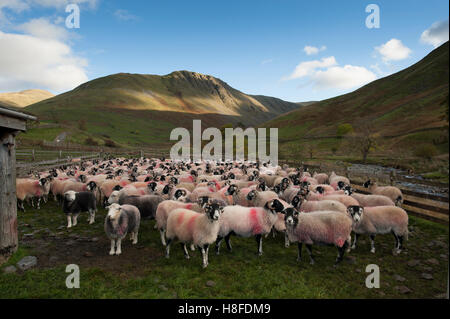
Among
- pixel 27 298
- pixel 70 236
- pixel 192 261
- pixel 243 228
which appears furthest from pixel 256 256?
pixel 70 236

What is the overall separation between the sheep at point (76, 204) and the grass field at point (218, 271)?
843 millimetres

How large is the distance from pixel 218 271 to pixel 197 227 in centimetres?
146

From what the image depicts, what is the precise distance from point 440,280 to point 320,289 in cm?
369

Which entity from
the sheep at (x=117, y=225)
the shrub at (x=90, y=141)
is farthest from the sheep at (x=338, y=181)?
the shrub at (x=90, y=141)

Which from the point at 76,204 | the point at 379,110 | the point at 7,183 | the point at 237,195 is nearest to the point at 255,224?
the point at 237,195

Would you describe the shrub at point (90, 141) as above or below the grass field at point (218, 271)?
above

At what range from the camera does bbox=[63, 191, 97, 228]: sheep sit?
1052 centimetres

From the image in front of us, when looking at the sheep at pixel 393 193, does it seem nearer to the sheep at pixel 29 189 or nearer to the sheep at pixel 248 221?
the sheep at pixel 248 221

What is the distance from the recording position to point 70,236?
954 cm

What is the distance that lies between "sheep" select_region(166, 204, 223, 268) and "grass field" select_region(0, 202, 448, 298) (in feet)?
2.23

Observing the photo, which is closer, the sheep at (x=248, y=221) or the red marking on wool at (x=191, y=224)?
the red marking on wool at (x=191, y=224)

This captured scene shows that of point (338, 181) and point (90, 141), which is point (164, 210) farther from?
point (90, 141)

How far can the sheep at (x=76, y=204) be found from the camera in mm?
10523
